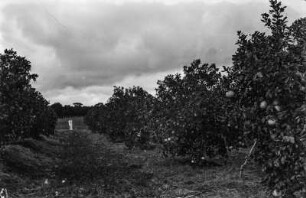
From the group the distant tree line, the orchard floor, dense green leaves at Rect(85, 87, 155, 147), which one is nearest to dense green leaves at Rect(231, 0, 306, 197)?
the orchard floor

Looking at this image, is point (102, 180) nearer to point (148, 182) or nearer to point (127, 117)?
point (148, 182)

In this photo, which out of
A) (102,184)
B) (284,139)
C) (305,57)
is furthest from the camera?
(102,184)

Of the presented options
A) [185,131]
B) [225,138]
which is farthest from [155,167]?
[225,138]

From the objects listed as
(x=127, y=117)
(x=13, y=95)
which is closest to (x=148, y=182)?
(x=13, y=95)

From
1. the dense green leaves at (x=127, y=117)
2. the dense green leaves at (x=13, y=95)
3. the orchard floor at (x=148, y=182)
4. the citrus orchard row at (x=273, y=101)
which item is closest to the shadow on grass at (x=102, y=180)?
the orchard floor at (x=148, y=182)

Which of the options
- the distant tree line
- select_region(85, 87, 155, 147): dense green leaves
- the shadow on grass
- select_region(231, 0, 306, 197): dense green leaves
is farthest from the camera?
the distant tree line

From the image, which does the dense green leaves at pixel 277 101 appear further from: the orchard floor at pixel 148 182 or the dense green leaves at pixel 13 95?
the dense green leaves at pixel 13 95

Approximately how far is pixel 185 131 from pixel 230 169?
214cm

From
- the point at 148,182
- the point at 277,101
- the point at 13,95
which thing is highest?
the point at 13,95

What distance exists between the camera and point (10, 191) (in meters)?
13.2

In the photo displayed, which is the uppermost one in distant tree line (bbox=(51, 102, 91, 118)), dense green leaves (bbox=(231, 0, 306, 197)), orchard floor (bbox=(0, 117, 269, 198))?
distant tree line (bbox=(51, 102, 91, 118))

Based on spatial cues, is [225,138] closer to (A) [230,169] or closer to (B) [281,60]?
(A) [230,169]

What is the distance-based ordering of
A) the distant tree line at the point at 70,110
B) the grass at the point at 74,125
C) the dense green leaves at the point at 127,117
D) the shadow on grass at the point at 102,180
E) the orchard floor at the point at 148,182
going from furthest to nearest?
the distant tree line at the point at 70,110, the grass at the point at 74,125, the dense green leaves at the point at 127,117, the shadow on grass at the point at 102,180, the orchard floor at the point at 148,182

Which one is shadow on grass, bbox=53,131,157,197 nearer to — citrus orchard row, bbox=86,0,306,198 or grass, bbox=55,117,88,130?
citrus orchard row, bbox=86,0,306,198
